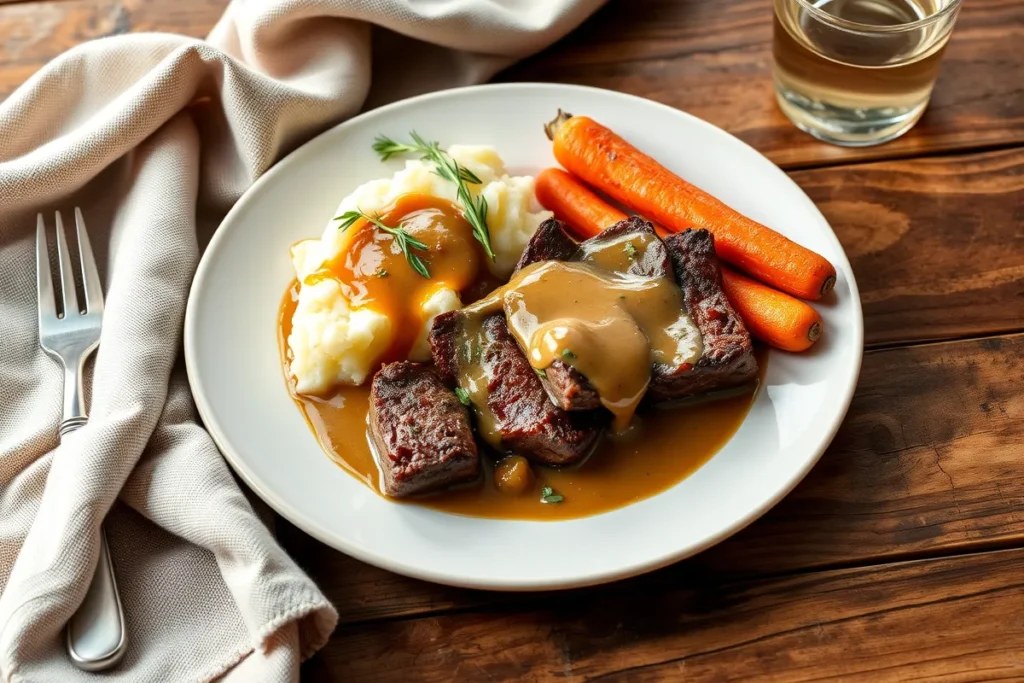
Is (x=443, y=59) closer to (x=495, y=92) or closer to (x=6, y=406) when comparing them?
(x=495, y=92)

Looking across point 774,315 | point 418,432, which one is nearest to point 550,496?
point 418,432

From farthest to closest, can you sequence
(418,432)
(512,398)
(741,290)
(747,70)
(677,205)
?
(747,70), (677,205), (741,290), (512,398), (418,432)

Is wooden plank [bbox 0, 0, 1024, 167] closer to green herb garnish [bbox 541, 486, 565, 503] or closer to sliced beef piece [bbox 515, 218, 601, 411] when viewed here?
sliced beef piece [bbox 515, 218, 601, 411]

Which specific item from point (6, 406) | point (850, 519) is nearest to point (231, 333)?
point (6, 406)

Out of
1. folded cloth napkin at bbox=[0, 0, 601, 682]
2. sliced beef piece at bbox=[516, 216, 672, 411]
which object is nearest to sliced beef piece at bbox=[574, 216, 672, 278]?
sliced beef piece at bbox=[516, 216, 672, 411]

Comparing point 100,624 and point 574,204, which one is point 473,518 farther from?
point 574,204

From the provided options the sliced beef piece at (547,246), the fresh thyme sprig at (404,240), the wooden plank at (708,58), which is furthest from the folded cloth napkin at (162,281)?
the sliced beef piece at (547,246)
